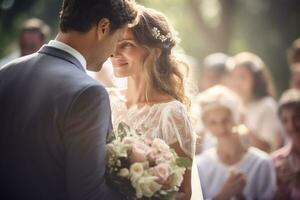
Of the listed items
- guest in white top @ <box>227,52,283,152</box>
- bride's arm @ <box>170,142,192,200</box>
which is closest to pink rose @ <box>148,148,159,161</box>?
bride's arm @ <box>170,142,192,200</box>

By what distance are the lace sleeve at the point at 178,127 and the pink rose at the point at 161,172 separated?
852mm

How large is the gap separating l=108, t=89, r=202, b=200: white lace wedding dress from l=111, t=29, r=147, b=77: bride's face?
0.91 feet

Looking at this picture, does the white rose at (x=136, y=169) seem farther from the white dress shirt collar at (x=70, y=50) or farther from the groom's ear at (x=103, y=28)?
the groom's ear at (x=103, y=28)

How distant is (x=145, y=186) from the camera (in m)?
3.83

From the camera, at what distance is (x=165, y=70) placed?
5.21 meters

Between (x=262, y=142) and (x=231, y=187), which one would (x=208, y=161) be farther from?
(x=262, y=142)

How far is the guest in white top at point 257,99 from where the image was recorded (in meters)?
8.90

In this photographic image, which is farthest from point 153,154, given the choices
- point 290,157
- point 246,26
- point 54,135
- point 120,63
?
point 246,26

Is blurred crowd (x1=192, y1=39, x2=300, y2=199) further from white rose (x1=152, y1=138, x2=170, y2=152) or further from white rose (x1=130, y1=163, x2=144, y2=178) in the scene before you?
white rose (x1=130, y1=163, x2=144, y2=178)

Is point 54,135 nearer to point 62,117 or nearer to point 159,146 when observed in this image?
point 62,117

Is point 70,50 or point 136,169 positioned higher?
point 70,50

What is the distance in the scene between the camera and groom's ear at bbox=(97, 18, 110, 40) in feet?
12.2

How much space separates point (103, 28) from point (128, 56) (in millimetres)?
1297

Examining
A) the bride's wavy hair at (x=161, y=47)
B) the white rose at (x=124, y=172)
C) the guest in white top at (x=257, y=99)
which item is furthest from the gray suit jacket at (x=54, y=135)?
the guest in white top at (x=257, y=99)
